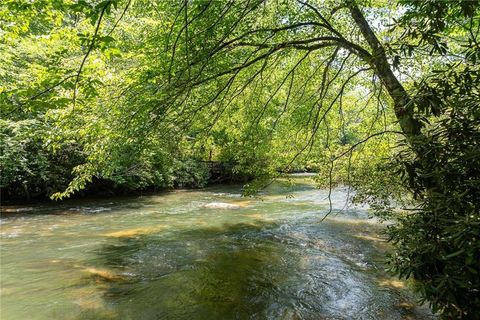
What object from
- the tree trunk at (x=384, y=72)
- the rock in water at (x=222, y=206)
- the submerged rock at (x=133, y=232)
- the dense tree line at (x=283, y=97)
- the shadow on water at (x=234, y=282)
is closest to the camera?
the dense tree line at (x=283, y=97)

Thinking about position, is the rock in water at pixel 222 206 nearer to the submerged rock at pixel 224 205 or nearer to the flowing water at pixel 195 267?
the submerged rock at pixel 224 205

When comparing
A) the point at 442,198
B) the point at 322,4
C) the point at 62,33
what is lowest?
the point at 442,198

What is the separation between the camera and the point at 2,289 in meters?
6.06

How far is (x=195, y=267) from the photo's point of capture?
742 centimetres

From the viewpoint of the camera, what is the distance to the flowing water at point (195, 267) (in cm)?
545

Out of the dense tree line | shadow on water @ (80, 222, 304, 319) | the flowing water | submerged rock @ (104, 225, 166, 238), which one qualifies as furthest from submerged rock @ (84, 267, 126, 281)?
submerged rock @ (104, 225, 166, 238)

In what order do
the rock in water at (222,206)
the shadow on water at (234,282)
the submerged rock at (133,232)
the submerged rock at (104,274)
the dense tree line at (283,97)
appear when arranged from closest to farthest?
the dense tree line at (283,97)
the shadow on water at (234,282)
the submerged rock at (104,274)
the submerged rock at (133,232)
the rock in water at (222,206)

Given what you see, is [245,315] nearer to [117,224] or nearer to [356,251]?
[356,251]

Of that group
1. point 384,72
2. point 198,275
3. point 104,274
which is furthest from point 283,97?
point 104,274

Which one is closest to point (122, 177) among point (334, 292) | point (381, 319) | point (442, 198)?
point (334, 292)

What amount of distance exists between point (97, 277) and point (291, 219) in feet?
24.7

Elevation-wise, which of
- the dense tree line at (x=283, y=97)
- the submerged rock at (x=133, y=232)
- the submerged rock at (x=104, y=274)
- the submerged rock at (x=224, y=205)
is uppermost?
the dense tree line at (x=283, y=97)

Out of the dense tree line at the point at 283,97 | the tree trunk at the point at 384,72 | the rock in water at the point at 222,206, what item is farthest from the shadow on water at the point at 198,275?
the rock in water at the point at 222,206

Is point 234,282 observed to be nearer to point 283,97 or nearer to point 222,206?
point 283,97
